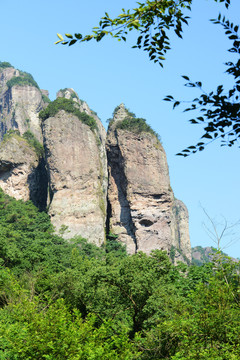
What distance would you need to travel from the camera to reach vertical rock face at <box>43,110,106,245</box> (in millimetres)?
46312

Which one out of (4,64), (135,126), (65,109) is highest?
(4,64)

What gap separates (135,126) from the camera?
49281mm

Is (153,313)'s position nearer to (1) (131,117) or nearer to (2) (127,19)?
(2) (127,19)

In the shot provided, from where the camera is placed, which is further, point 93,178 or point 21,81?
point 21,81

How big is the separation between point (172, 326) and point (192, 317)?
0.90m

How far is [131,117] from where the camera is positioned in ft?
167

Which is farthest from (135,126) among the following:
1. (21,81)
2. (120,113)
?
(21,81)

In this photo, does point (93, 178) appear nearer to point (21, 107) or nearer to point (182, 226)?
point (21, 107)

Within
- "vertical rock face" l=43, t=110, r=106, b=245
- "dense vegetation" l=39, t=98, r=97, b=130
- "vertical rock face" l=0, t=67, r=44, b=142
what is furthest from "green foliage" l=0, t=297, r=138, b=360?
"vertical rock face" l=0, t=67, r=44, b=142

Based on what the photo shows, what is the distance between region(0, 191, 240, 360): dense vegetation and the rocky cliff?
866 cm

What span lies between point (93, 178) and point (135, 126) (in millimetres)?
6726

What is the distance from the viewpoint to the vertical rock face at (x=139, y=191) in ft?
149

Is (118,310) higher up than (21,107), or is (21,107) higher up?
(21,107)

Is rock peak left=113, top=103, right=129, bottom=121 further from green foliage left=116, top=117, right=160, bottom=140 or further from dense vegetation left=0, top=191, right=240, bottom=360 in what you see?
dense vegetation left=0, top=191, right=240, bottom=360
